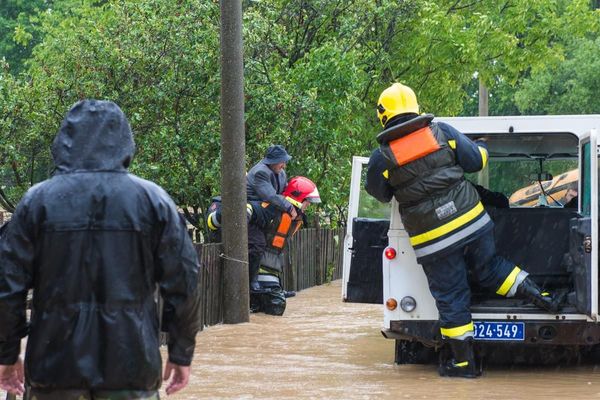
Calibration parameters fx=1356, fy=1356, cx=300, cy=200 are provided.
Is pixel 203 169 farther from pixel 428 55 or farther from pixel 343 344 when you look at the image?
pixel 428 55

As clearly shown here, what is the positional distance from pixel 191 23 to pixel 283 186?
2.64m

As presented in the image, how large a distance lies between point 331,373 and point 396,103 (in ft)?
7.00

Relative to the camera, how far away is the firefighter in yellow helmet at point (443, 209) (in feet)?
31.8

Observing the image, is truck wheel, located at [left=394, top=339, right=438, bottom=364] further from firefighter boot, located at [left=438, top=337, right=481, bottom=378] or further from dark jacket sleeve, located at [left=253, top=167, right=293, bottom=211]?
dark jacket sleeve, located at [left=253, top=167, right=293, bottom=211]

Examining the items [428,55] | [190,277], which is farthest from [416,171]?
[428,55]

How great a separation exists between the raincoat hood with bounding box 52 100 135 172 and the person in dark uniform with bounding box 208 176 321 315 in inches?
398

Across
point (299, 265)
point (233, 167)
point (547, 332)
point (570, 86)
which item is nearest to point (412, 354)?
point (547, 332)

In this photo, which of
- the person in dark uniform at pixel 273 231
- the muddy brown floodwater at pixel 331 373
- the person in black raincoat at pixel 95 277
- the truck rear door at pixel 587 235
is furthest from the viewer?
the person in dark uniform at pixel 273 231

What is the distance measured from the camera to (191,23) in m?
16.8

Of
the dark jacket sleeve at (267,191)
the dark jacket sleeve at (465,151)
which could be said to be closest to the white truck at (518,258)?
the dark jacket sleeve at (465,151)

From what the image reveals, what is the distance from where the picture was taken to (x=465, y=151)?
9680mm

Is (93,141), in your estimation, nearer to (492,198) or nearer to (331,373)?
(331,373)

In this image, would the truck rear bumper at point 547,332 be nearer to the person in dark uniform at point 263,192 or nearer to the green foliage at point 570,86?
the person in dark uniform at point 263,192

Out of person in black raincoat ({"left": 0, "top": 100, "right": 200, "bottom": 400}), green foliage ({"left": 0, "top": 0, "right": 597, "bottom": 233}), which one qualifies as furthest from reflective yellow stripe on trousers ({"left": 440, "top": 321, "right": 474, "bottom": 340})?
green foliage ({"left": 0, "top": 0, "right": 597, "bottom": 233})
